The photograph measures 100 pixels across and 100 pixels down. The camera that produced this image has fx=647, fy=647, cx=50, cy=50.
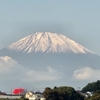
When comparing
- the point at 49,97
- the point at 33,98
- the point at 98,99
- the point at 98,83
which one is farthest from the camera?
the point at 98,83

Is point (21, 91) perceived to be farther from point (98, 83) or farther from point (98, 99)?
point (98, 99)

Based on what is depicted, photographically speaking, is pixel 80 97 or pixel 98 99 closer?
pixel 98 99

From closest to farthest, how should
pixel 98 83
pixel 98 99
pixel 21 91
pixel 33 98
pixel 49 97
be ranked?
1. pixel 98 99
2. pixel 49 97
3. pixel 33 98
4. pixel 98 83
5. pixel 21 91

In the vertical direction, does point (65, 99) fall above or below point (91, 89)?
below

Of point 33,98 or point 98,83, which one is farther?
point 98,83

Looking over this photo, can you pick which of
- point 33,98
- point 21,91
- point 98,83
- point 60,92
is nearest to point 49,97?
point 60,92

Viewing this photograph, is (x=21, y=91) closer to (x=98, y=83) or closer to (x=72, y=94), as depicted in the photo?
(x=98, y=83)

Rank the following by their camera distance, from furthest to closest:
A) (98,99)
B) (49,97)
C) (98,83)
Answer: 1. (98,83)
2. (49,97)
3. (98,99)

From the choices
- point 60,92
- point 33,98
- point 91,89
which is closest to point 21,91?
point 91,89

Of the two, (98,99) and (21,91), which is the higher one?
(21,91)
